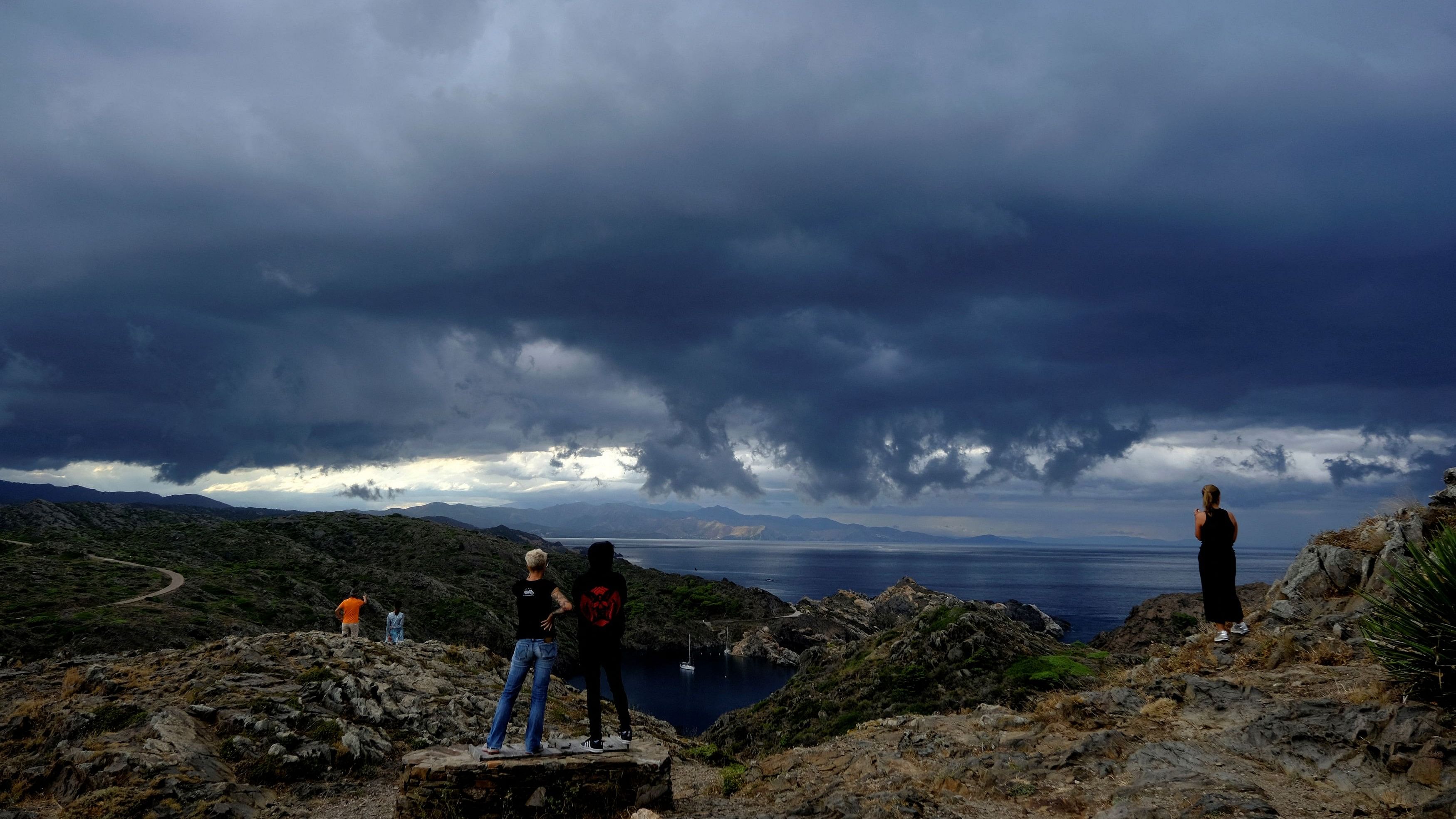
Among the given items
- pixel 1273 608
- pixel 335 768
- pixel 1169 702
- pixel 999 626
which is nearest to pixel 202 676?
pixel 335 768

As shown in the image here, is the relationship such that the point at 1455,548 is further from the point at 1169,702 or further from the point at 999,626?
the point at 999,626

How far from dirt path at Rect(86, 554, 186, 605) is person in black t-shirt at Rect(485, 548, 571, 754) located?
219 ft

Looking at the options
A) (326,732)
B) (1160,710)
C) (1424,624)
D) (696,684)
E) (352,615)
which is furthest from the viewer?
(696,684)

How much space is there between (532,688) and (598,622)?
4.02 ft

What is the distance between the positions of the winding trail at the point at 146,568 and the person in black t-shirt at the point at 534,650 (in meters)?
66.7

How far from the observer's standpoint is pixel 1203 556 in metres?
12.7

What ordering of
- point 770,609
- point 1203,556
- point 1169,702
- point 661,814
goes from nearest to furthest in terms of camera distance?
point 661,814 → point 1169,702 → point 1203,556 → point 770,609

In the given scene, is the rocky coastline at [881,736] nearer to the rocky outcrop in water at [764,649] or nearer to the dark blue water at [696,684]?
the dark blue water at [696,684]

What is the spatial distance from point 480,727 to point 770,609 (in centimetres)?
12818

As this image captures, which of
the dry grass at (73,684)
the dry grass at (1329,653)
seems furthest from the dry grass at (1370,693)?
the dry grass at (73,684)

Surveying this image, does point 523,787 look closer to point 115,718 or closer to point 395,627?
point 115,718

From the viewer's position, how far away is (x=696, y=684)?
10719cm

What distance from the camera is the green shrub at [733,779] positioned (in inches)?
484

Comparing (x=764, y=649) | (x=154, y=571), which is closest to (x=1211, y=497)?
(x=154, y=571)
